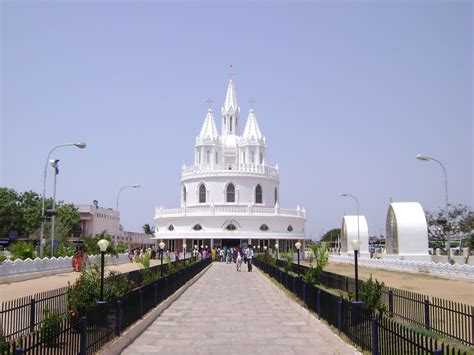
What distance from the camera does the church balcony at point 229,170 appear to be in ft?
203

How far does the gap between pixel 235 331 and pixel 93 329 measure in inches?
153

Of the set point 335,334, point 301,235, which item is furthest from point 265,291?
point 301,235

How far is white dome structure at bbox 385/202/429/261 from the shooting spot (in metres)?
45.4

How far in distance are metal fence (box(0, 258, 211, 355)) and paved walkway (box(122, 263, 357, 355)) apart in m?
0.52

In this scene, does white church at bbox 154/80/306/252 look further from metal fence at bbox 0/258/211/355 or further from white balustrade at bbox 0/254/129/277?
metal fence at bbox 0/258/211/355

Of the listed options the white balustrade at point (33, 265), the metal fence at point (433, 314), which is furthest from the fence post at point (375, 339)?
the white balustrade at point (33, 265)

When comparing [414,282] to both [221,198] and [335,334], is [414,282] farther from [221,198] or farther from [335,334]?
[221,198]

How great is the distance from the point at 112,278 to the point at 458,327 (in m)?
8.56

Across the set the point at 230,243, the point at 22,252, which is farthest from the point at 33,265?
the point at 230,243

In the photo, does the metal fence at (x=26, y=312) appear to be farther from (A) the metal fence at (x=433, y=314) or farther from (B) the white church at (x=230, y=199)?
(B) the white church at (x=230, y=199)

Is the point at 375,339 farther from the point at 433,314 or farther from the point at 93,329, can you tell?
the point at 433,314

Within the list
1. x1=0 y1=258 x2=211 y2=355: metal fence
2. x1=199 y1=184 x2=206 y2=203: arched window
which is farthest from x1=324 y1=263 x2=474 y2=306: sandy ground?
x1=199 y1=184 x2=206 y2=203: arched window

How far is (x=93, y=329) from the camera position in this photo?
9.79m

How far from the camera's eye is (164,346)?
11125mm
